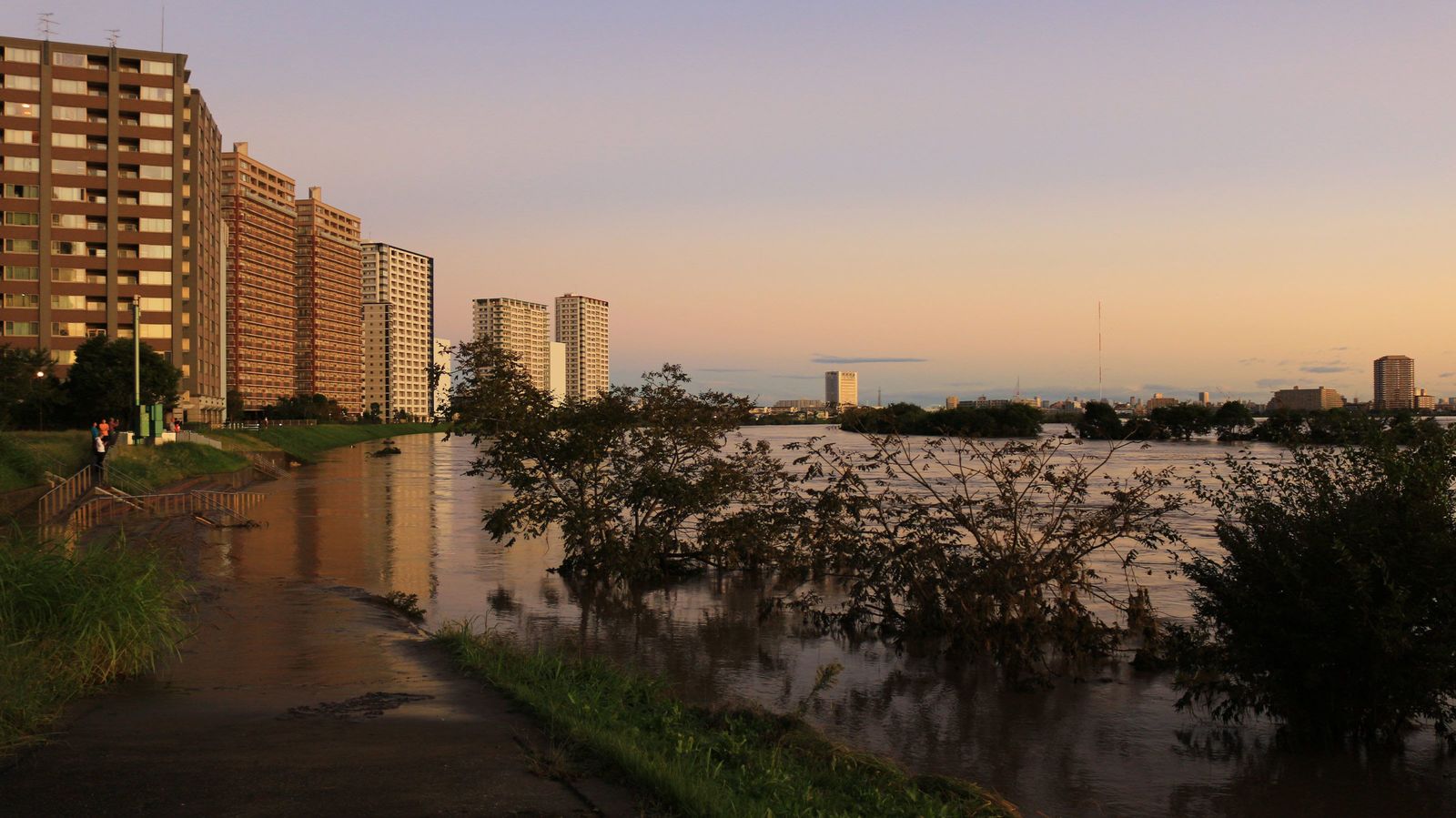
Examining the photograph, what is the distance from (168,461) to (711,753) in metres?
36.8

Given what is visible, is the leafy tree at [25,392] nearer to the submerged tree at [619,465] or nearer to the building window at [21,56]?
the building window at [21,56]

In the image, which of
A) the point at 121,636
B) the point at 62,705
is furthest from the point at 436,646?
the point at 62,705

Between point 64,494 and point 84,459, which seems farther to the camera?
point 84,459

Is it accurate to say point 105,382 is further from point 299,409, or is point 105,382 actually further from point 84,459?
point 299,409

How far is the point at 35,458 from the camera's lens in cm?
3250

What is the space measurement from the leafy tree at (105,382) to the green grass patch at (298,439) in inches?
183

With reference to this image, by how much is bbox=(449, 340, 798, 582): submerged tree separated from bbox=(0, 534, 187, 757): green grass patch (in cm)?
1016

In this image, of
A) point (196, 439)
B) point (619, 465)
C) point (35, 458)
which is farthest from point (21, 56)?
point (619, 465)

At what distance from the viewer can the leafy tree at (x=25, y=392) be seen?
164 feet

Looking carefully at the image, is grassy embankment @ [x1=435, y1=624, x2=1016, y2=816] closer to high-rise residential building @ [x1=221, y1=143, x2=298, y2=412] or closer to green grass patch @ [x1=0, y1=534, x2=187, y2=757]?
green grass patch @ [x1=0, y1=534, x2=187, y2=757]

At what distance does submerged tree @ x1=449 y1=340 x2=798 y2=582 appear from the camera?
761 inches

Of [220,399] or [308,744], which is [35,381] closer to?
[220,399]

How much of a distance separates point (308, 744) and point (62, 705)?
2.11 metres

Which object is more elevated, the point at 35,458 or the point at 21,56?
the point at 21,56
